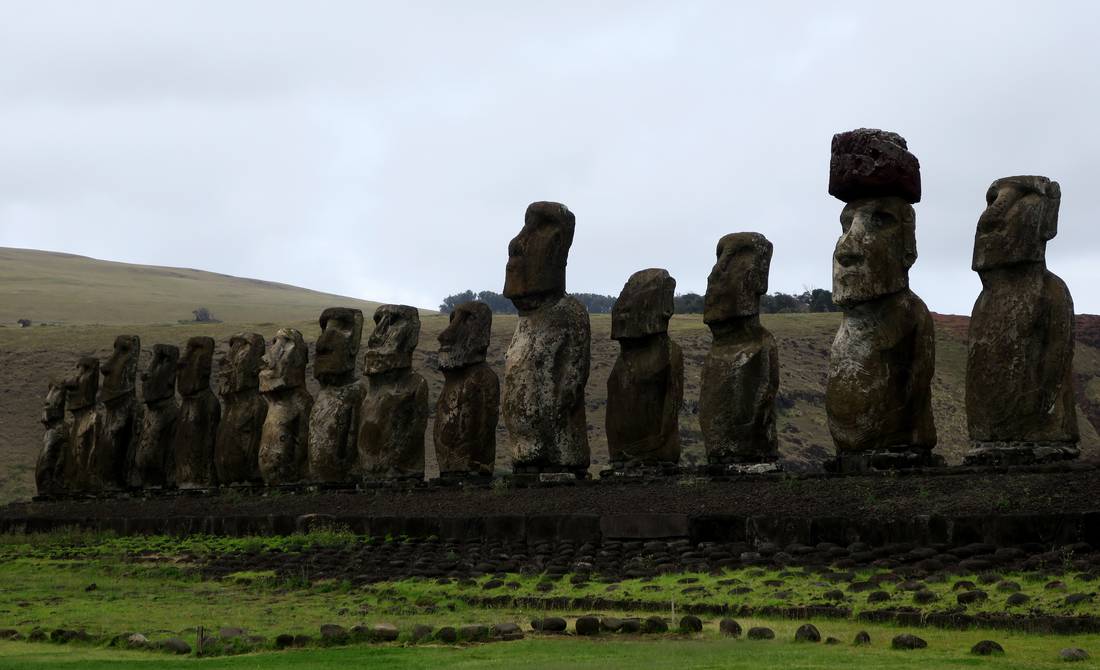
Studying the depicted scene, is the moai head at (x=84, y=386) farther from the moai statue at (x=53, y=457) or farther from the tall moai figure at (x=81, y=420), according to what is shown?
the moai statue at (x=53, y=457)

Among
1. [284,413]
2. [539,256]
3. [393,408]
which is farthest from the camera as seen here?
[284,413]


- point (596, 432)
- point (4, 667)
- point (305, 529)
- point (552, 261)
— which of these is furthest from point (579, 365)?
point (596, 432)

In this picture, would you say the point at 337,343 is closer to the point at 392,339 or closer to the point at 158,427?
the point at 392,339

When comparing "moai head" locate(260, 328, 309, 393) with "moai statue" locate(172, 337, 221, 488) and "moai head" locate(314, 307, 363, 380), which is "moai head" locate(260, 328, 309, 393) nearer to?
"moai head" locate(314, 307, 363, 380)

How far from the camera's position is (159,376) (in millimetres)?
27016

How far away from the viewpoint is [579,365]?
1830cm

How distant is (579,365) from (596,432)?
80.6 feet

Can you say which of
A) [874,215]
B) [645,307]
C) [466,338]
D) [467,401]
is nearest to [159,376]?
[466,338]

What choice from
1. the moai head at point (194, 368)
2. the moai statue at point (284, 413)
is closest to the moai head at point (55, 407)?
the moai head at point (194, 368)

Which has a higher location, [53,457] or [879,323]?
[879,323]

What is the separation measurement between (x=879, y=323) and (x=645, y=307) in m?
3.63

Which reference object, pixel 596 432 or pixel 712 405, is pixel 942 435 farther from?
pixel 712 405

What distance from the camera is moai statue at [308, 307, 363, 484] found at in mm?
21812

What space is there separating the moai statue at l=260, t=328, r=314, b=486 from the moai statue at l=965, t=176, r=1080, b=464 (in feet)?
40.1
